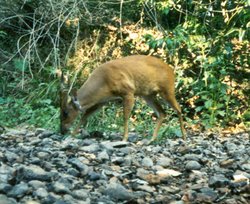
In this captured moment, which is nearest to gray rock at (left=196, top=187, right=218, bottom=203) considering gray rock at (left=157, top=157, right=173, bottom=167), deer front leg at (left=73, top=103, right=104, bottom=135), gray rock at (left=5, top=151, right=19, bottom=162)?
gray rock at (left=157, top=157, right=173, bottom=167)

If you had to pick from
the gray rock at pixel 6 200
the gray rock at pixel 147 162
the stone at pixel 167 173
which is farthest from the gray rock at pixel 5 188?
the gray rock at pixel 147 162

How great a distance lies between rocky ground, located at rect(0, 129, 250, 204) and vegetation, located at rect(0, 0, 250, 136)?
2.64 metres

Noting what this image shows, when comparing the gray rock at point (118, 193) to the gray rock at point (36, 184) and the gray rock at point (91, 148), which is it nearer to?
the gray rock at point (36, 184)

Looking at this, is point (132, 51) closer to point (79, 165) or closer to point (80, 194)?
point (79, 165)

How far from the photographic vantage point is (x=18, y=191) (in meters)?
3.99

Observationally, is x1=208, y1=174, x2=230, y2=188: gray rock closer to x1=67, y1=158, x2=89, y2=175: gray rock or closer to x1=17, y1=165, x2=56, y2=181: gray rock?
x1=67, y1=158, x2=89, y2=175: gray rock

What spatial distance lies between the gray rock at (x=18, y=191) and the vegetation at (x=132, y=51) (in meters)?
5.42

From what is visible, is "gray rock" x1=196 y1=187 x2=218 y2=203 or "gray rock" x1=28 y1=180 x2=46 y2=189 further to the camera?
"gray rock" x1=196 y1=187 x2=218 y2=203

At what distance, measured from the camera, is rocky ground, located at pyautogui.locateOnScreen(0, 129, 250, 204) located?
429 centimetres

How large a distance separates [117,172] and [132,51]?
7.91 meters

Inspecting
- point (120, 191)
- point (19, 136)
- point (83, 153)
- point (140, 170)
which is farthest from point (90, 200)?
point (19, 136)

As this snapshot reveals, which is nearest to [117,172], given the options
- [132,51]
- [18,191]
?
[18,191]

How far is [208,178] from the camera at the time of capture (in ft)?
18.2

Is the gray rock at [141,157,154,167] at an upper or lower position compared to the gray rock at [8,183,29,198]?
lower
